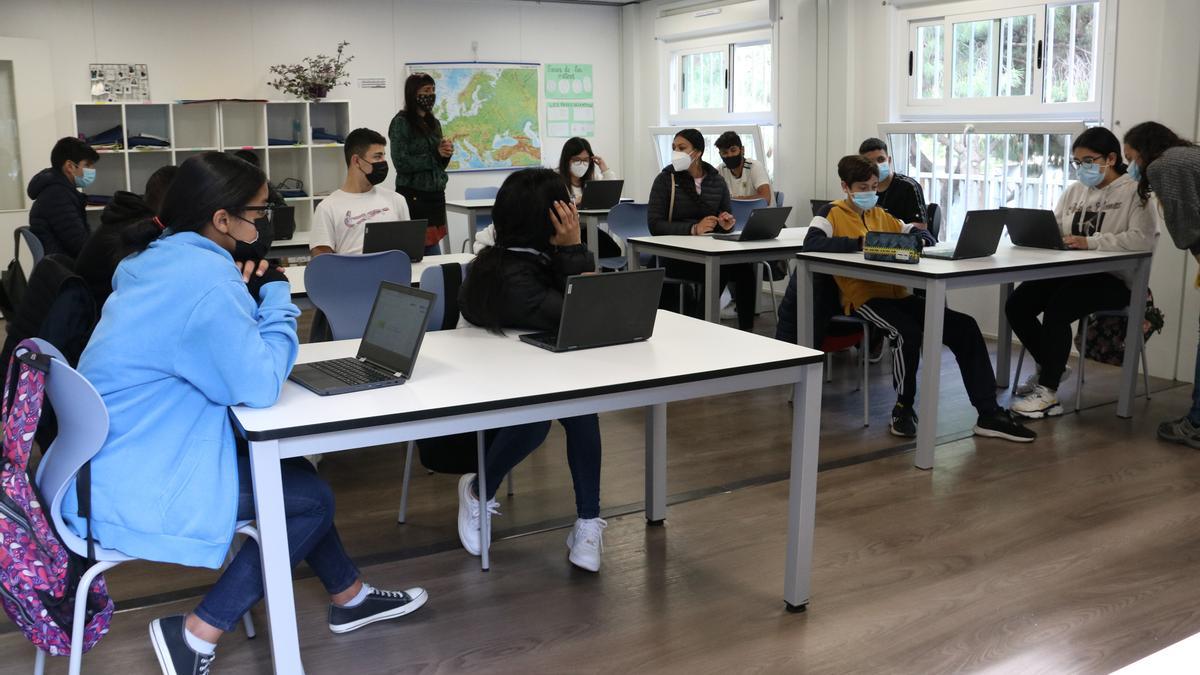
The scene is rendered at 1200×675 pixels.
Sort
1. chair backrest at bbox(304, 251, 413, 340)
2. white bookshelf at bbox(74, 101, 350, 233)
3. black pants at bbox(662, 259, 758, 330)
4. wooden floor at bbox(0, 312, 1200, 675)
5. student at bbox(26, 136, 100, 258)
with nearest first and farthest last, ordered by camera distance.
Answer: wooden floor at bbox(0, 312, 1200, 675) → chair backrest at bbox(304, 251, 413, 340) → student at bbox(26, 136, 100, 258) → black pants at bbox(662, 259, 758, 330) → white bookshelf at bbox(74, 101, 350, 233)

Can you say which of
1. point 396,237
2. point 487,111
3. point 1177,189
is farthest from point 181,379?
point 487,111

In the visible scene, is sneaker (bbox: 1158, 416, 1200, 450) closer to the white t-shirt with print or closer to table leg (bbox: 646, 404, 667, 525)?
table leg (bbox: 646, 404, 667, 525)

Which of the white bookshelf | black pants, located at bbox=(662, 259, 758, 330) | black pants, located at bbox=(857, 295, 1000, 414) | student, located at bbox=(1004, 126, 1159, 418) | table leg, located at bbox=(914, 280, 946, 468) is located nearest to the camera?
table leg, located at bbox=(914, 280, 946, 468)

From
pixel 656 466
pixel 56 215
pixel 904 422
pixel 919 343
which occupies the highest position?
pixel 56 215

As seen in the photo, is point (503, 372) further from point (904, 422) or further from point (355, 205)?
point (904, 422)

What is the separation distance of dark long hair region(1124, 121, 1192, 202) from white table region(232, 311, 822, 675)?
7.89ft

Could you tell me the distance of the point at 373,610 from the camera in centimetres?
267

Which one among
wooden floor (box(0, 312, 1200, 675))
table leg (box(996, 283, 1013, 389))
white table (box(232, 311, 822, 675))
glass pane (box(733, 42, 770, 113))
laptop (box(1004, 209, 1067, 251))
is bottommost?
wooden floor (box(0, 312, 1200, 675))

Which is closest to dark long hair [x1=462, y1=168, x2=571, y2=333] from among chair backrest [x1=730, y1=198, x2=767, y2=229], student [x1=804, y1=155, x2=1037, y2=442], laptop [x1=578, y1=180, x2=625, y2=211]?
student [x1=804, y1=155, x2=1037, y2=442]

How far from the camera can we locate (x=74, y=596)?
82.4 inches

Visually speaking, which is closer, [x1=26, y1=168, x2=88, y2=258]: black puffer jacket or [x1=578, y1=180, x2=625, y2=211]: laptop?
[x1=26, y1=168, x2=88, y2=258]: black puffer jacket

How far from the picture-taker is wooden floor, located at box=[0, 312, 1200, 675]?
2.54 meters

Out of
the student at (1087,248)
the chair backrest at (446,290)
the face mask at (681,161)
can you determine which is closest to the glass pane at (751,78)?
the face mask at (681,161)

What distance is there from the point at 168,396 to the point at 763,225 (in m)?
3.63
